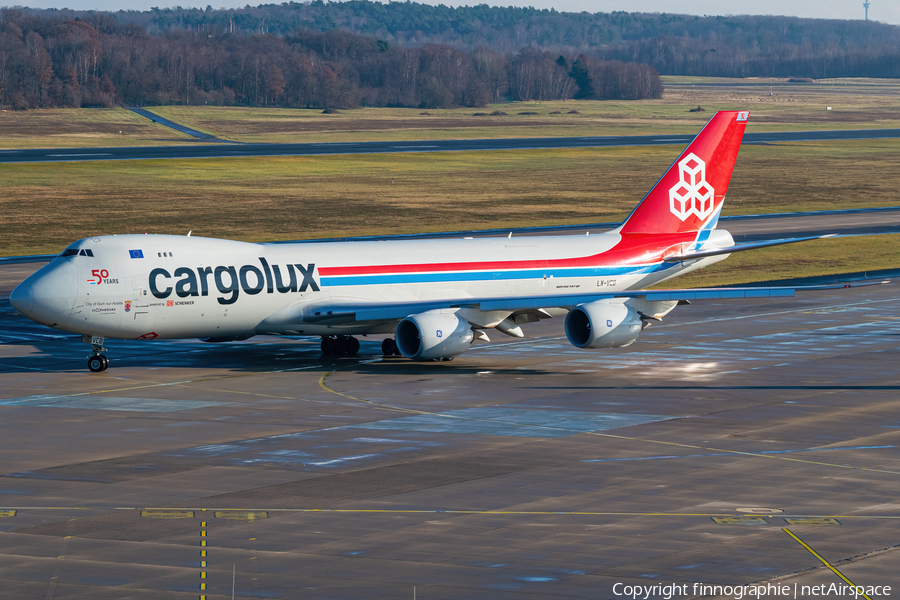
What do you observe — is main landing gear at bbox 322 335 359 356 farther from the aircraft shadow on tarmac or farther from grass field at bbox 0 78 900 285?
grass field at bbox 0 78 900 285

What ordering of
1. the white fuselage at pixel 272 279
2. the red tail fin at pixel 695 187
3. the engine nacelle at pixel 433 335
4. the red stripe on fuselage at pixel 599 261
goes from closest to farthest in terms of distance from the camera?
the white fuselage at pixel 272 279, the engine nacelle at pixel 433 335, the red stripe on fuselage at pixel 599 261, the red tail fin at pixel 695 187

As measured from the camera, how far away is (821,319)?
5575 cm

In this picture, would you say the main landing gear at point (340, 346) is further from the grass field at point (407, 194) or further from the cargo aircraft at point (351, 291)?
the grass field at point (407, 194)

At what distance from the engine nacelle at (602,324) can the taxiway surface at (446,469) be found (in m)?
1.38

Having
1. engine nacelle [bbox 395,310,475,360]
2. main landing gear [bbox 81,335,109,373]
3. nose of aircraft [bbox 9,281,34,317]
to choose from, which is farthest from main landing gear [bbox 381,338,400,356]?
nose of aircraft [bbox 9,281,34,317]

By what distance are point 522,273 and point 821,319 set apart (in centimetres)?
1696

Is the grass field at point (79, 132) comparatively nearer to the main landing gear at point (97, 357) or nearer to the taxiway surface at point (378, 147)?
the taxiway surface at point (378, 147)

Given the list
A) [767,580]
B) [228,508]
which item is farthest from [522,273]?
[767,580]

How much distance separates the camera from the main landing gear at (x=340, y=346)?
46394 mm

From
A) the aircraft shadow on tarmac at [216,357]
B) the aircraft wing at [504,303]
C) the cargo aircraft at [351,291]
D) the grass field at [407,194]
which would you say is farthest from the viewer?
the grass field at [407,194]

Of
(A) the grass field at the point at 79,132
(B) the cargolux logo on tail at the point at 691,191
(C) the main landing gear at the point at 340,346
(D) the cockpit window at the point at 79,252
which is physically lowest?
(C) the main landing gear at the point at 340,346

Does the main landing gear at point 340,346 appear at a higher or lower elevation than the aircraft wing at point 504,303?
lower

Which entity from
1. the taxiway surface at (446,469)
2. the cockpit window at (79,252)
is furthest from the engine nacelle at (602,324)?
the cockpit window at (79,252)

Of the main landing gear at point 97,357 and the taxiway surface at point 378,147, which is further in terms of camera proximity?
the taxiway surface at point 378,147
